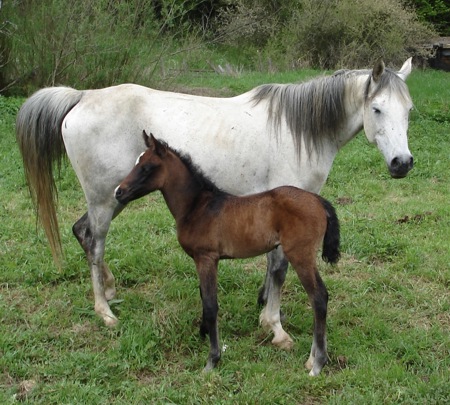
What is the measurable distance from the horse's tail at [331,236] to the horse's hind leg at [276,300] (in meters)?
0.45

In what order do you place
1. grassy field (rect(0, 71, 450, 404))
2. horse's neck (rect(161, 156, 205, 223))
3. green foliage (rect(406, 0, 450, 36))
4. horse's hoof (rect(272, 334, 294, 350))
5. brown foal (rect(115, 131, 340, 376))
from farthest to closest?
green foliage (rect(406, 0, 450, 36)), horse's hoof (rect(272, 334, 294, 350)), horse's neck (rect(161, 156, 205, 223)), brown foal (rect(115, 131, 340, 376)), grassy field (rect(0, 71, 450, 404))

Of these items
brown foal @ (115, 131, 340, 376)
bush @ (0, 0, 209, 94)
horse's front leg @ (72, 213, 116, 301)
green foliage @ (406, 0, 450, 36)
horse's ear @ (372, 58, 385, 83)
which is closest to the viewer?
brown foal @ (115, 131, 340, 376)

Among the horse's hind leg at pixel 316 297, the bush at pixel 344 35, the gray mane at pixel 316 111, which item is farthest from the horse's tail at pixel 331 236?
the bush at pixel 344 35

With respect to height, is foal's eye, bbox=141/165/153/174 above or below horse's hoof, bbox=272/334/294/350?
above

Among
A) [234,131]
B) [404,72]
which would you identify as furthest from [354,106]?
[234,131]

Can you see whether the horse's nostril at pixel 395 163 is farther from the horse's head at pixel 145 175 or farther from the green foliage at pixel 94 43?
the green foliage at pixel 94 43

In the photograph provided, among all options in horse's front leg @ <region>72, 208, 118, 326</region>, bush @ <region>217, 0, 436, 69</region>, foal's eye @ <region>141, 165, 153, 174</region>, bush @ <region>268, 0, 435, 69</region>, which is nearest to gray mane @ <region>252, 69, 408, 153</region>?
foal's eye @ <region>141, 165, 153, 174</region>

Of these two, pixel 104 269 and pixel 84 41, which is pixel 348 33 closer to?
pixel 84 41

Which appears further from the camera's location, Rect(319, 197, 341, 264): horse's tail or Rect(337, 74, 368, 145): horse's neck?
Rect(337, 74, 368, 145): horse's neck

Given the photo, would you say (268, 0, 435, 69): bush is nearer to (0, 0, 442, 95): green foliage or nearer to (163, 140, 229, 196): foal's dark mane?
(0, 0, 442, 95): green foliage

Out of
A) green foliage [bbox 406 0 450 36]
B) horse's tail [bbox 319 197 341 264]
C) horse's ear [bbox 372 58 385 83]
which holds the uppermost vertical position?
horse's ear [bbox 372 58 385 83]

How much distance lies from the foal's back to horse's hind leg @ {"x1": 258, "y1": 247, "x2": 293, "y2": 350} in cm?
43

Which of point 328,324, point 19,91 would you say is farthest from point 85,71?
point 328,324

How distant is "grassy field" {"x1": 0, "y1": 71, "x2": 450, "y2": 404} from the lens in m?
3.32
